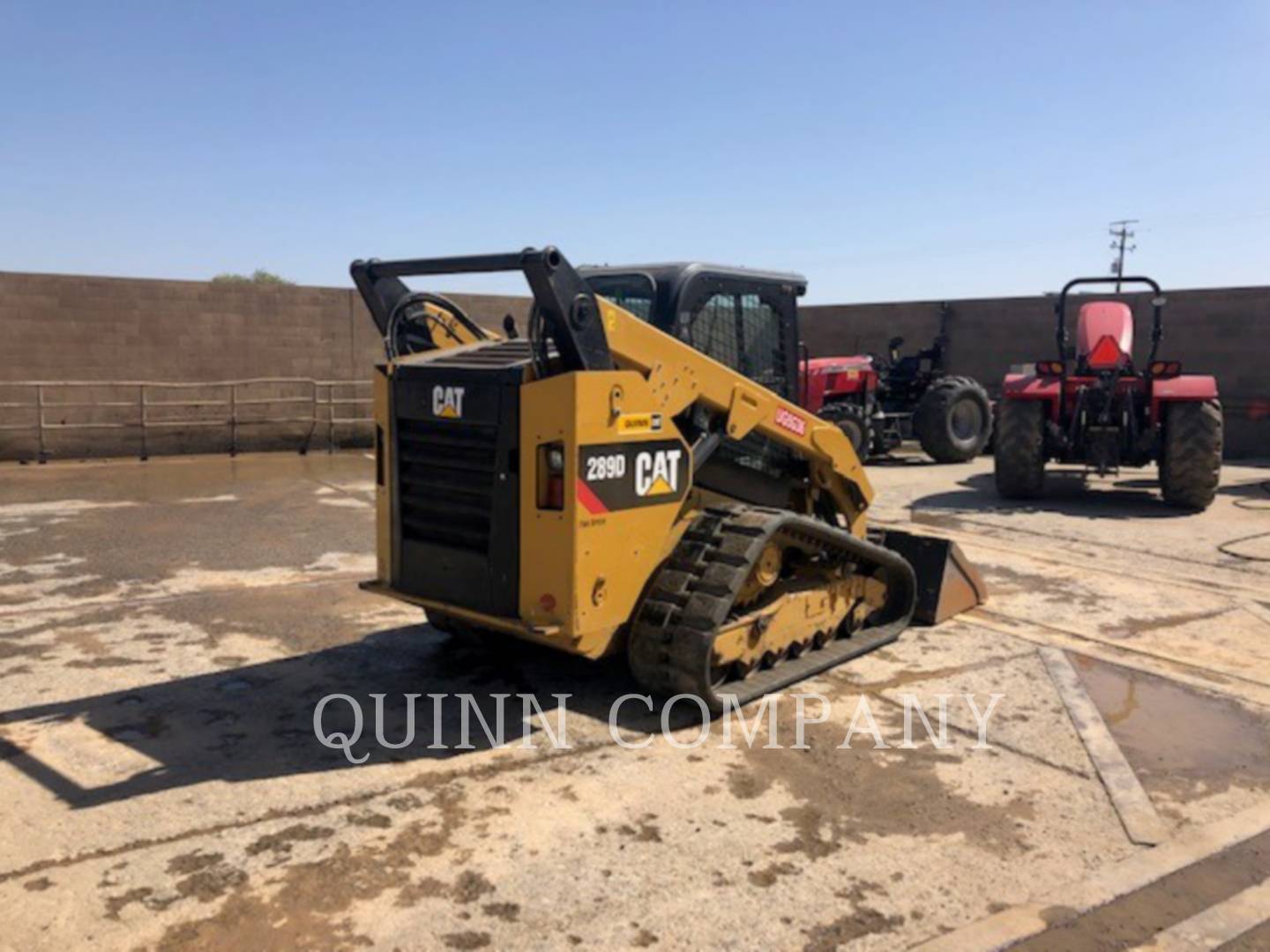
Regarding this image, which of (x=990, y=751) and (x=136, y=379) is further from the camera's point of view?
(x=136, y=379)

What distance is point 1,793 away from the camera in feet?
13.2

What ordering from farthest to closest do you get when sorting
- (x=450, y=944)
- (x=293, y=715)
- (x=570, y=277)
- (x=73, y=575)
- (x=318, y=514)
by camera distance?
(x=318, y=514)
(x=73, y=575)
(x=293, y=715)
(x=570, y=277)
(x=450, y=944)

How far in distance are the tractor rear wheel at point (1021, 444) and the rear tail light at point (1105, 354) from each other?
79 centimetres

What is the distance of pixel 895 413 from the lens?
17.3 metres

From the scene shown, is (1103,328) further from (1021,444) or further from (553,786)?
(553,786)

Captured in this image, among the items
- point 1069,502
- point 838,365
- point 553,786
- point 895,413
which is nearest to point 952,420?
point 895,413

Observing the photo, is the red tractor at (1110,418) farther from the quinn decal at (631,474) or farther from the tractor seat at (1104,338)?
the quinn decal at (631,474)

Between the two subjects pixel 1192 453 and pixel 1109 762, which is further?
pixel 1192 453

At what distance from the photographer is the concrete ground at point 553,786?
326 cm

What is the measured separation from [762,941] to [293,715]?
107 inches

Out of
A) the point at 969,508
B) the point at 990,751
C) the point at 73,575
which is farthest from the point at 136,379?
the point at 990,751

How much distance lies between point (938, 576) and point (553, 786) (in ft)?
11.5

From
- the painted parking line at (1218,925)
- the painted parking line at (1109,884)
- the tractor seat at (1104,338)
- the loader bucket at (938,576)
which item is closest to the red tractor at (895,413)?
the tractor seat at (1104,338)

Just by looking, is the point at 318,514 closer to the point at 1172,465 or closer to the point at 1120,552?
the point at 1120,552
